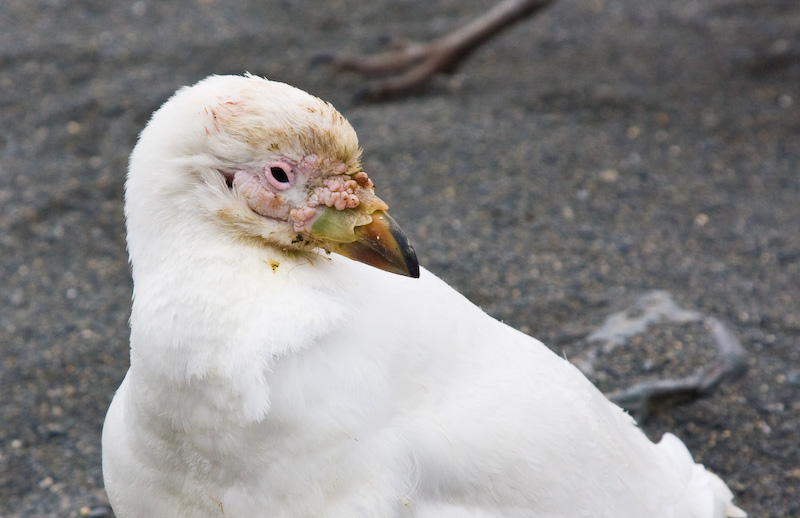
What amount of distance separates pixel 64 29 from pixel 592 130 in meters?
3.67

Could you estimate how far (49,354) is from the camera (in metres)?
3.71

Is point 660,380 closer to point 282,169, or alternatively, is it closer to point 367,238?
point 367,238

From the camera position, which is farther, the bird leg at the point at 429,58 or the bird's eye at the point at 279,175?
the bird leg at the point at 429,58

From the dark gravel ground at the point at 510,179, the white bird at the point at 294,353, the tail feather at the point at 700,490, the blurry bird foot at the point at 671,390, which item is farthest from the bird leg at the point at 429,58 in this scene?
the white bird at the point at 294,353

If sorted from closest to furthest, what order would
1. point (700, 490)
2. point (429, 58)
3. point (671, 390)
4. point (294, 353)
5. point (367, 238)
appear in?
point (294, 353) < point (367, 238) < point (700, 490) < point (671, 390) < point (429, 58)

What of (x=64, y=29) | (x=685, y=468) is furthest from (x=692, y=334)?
(x=64, y=29)

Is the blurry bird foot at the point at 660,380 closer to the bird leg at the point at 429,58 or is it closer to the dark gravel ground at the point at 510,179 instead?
the dark gravel ground at the point at 510,179

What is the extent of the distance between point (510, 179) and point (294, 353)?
312cm

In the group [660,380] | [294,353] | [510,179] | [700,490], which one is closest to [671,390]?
[660,380]

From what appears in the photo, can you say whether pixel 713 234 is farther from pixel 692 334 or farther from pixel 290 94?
pixel 290 94

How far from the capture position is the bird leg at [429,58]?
18.4 feet

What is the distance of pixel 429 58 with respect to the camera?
18.6ft

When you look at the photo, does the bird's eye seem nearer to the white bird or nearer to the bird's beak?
the white bird

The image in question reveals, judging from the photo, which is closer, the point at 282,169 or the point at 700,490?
the point at 282,169
